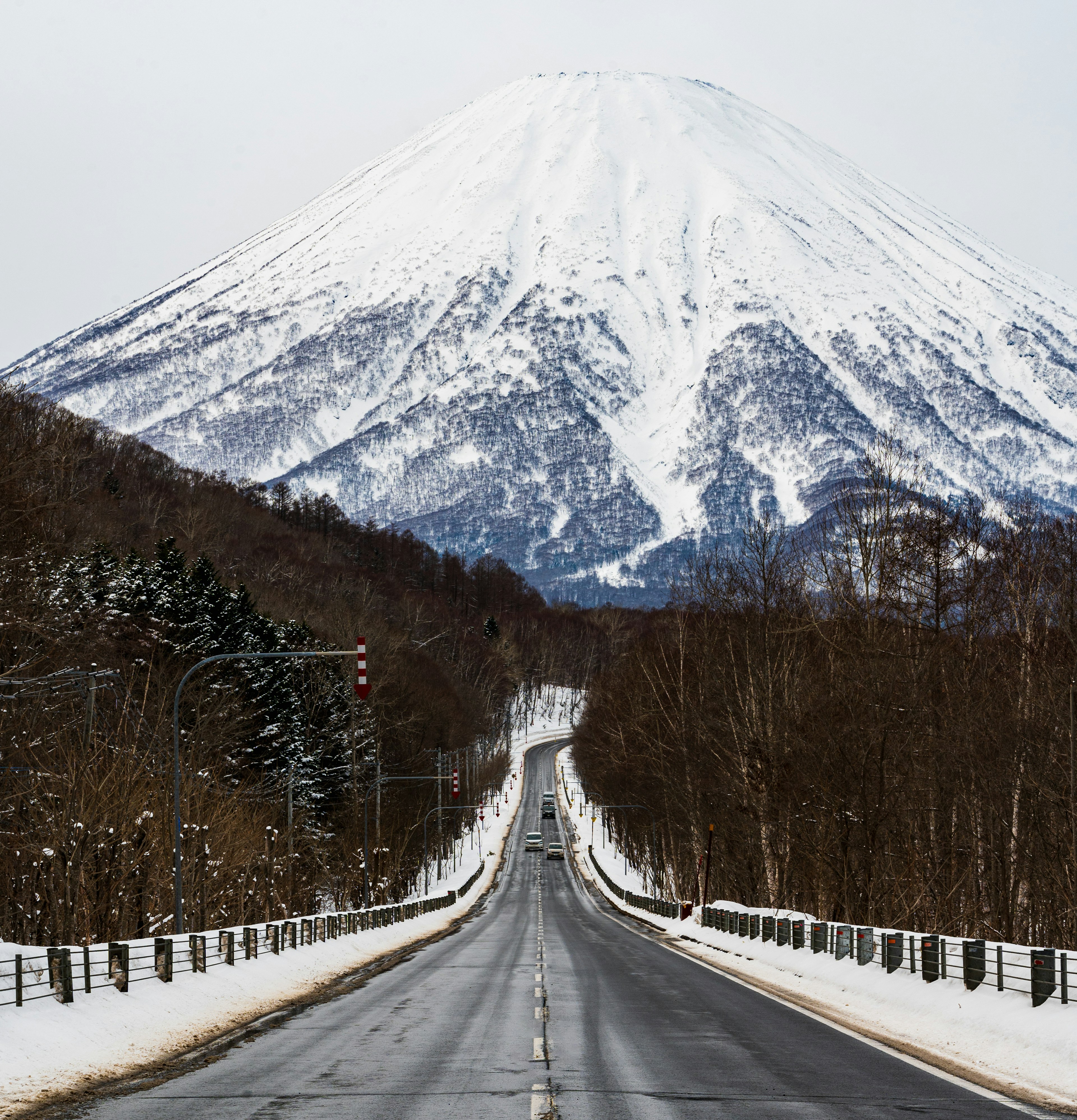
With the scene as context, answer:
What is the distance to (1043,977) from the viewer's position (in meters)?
17.9

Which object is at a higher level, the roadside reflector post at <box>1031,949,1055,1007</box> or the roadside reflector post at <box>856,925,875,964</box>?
the roadside reflector post at <box>1031,949,1055,1007</box>

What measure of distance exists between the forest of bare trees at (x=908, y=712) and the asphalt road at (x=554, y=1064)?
40.8 feet

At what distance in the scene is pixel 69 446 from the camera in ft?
152

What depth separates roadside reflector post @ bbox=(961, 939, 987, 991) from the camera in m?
20.5

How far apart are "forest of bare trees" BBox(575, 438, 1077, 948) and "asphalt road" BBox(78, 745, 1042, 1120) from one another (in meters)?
12.4

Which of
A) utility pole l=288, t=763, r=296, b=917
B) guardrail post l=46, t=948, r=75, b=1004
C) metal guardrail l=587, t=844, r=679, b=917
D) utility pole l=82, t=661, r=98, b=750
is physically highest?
utility pole l=82, t=661, r=98, b=750

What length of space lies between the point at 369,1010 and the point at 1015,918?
74.9 feet

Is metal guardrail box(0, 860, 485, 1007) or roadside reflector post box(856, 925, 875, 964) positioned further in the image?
roadside reflector post box(856, 925, 875, 964)

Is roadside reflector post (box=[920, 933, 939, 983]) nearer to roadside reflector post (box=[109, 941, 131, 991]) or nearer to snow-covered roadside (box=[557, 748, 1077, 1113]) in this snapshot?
snow-covered roadside (box=[557, 748, 1077, 1113])

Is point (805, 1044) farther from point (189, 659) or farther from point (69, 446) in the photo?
point (189, 659)

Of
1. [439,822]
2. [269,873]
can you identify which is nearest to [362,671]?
[269,873]

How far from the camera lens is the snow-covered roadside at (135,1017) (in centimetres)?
1571

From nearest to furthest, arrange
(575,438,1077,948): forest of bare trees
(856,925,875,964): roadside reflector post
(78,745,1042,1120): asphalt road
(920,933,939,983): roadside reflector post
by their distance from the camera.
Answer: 1. (78,745,1042,1120): asphalt road
2. (920,933,939,983): roadside reflector post
3. (856,925,875,964): roadside reflector post
4. (575,438,1077,948): forest of bare trees

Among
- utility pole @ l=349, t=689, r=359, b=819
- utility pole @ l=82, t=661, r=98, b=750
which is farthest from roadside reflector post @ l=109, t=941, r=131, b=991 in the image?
utility pole @ l=349, t=689, r=359, b=819
